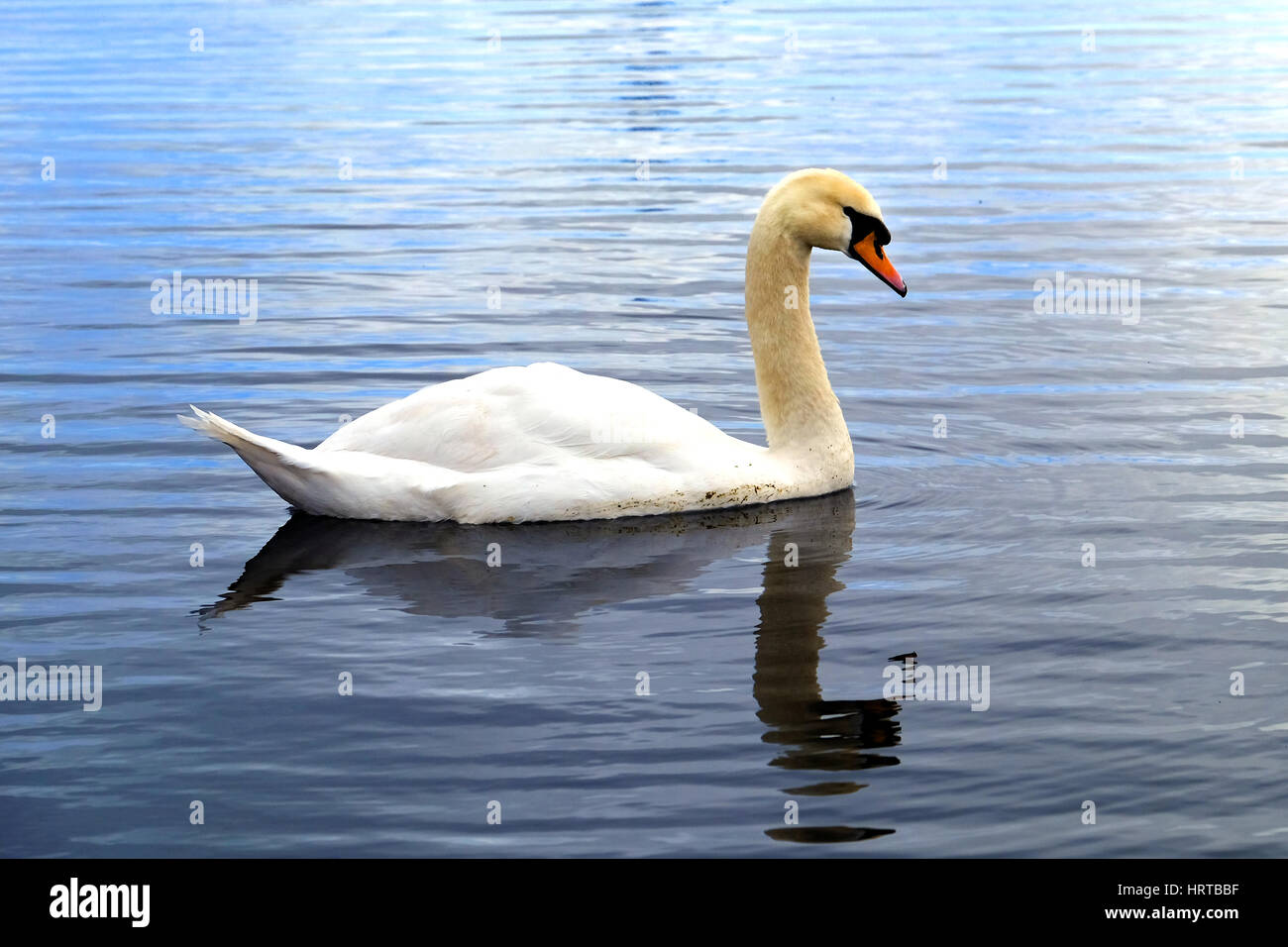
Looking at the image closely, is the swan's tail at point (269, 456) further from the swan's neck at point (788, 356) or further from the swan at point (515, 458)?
the swan's neck at point (788, 356)

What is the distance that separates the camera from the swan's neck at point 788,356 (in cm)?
1085

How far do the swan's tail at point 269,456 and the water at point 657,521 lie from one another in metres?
0.31

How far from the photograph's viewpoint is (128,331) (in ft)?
49.6

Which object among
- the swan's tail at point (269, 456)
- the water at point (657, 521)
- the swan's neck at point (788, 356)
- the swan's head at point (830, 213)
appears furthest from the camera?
the swan's neck at point (788, 356)

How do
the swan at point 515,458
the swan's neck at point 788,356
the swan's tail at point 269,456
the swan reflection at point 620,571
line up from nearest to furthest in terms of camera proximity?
the swan reflection at point 620,571
the swan's tail at point 269,456
the swan at point 515,458
the swan's neck at point 788,356

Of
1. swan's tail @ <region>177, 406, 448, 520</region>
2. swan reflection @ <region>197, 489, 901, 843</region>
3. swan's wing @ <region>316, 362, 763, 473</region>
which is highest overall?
swan's wing @ <region>316, 362, 763, 473</region>

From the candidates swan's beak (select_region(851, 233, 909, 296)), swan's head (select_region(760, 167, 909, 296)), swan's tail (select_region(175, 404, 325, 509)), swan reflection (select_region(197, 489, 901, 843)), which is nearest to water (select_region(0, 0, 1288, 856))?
swan reflection (select_region(197, 489, 901, 843))

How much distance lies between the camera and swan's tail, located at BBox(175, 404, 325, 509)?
9.75 m

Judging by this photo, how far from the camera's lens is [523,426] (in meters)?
10.1

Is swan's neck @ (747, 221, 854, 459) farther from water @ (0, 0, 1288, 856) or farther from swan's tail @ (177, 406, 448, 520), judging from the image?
swan's tail @ (177, 406, 448, 520)

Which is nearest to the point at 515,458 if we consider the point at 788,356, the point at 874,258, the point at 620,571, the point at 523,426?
the point at 523,426

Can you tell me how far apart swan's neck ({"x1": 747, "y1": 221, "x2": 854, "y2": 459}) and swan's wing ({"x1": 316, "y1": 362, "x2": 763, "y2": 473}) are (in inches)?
34.0

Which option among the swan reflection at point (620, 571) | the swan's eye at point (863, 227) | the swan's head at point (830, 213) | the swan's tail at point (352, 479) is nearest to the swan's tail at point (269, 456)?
the swan's tail at point (352, 479)
